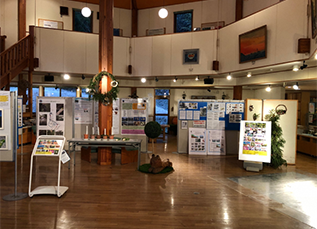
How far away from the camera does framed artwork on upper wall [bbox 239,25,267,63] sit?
25.2ft

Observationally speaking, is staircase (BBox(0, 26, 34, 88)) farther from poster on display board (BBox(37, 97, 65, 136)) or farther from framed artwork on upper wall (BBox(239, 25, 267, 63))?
framed artwork on upper wall (BBox(239, 25, 267, 63))

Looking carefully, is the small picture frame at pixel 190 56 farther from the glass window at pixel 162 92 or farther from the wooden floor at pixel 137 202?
the wooden floor at pixel 137 202

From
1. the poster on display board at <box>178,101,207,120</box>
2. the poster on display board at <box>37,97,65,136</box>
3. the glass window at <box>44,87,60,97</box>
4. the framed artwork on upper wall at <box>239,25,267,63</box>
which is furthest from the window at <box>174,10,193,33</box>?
the glass window at <box>44,87,60,97</box>

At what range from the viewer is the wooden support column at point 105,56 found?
7211mm

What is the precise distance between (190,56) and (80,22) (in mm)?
6335

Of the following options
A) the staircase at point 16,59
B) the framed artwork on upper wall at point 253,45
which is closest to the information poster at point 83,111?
the staircase at point 16,59

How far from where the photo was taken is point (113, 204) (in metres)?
4.40

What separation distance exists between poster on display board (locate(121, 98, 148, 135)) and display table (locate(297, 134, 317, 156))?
21.0 feet

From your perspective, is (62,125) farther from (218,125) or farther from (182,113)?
(218,125)

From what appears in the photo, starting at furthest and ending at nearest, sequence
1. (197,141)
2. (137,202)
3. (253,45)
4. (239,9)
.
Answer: (239,9) < (197,141) < (253,45) < (137,202)

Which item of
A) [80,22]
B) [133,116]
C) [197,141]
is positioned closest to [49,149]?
[133,116]

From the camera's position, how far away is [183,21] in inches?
493

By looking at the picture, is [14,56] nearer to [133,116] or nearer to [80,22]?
[80,22]

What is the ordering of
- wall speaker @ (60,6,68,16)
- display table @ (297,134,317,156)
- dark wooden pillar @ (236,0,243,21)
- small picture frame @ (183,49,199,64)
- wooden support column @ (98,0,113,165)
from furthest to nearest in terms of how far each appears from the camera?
wall speaker @ (60,6,68,16) < dark wooden pillar @ (236,0,243,21) < small picture frame @ (183,49,199,64) < display table @ (297,134,317,156) < wooden support column @ (98,0,113,165)
